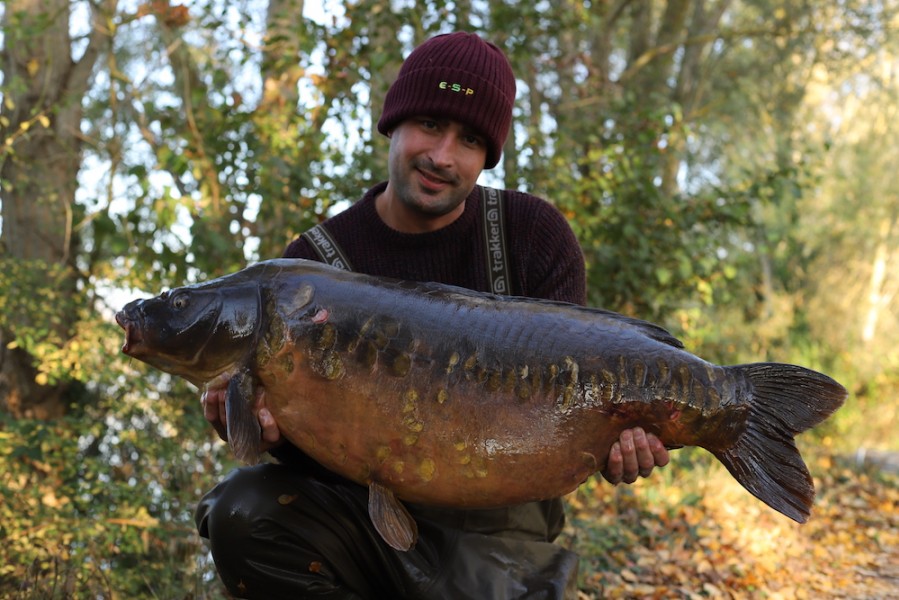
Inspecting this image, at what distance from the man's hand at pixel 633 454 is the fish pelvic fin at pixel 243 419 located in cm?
94

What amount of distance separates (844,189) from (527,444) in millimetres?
19135

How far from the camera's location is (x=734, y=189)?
624 cm

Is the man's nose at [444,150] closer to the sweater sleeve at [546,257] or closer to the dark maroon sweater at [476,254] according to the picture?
the dark maroon sweater at [476,254]

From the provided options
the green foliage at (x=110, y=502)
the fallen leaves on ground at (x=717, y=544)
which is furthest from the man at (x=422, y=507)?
the fallen leaves on ground at (x=717, y=544)

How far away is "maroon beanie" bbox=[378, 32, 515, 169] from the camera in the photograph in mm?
2973

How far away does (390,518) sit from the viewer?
2420 mm

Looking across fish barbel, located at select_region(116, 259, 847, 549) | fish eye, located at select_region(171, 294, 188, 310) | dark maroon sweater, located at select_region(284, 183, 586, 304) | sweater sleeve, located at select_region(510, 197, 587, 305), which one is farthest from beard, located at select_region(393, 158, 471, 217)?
fish eye, located at select_region(171, 294, 188, 310)

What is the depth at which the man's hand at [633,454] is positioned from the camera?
2.42m

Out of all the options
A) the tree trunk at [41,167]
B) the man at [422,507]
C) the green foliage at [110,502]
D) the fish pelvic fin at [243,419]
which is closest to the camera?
the fish pelvic fin at [243,419]

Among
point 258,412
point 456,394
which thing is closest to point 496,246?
point 456,394

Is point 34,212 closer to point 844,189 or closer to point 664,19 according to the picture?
point 664,19

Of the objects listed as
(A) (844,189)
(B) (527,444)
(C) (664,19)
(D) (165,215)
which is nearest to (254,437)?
(B) (527,444)

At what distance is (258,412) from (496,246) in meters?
1.09

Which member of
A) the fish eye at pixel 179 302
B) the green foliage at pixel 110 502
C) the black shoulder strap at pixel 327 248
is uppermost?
the black shoulder strap at pixel 327 248
